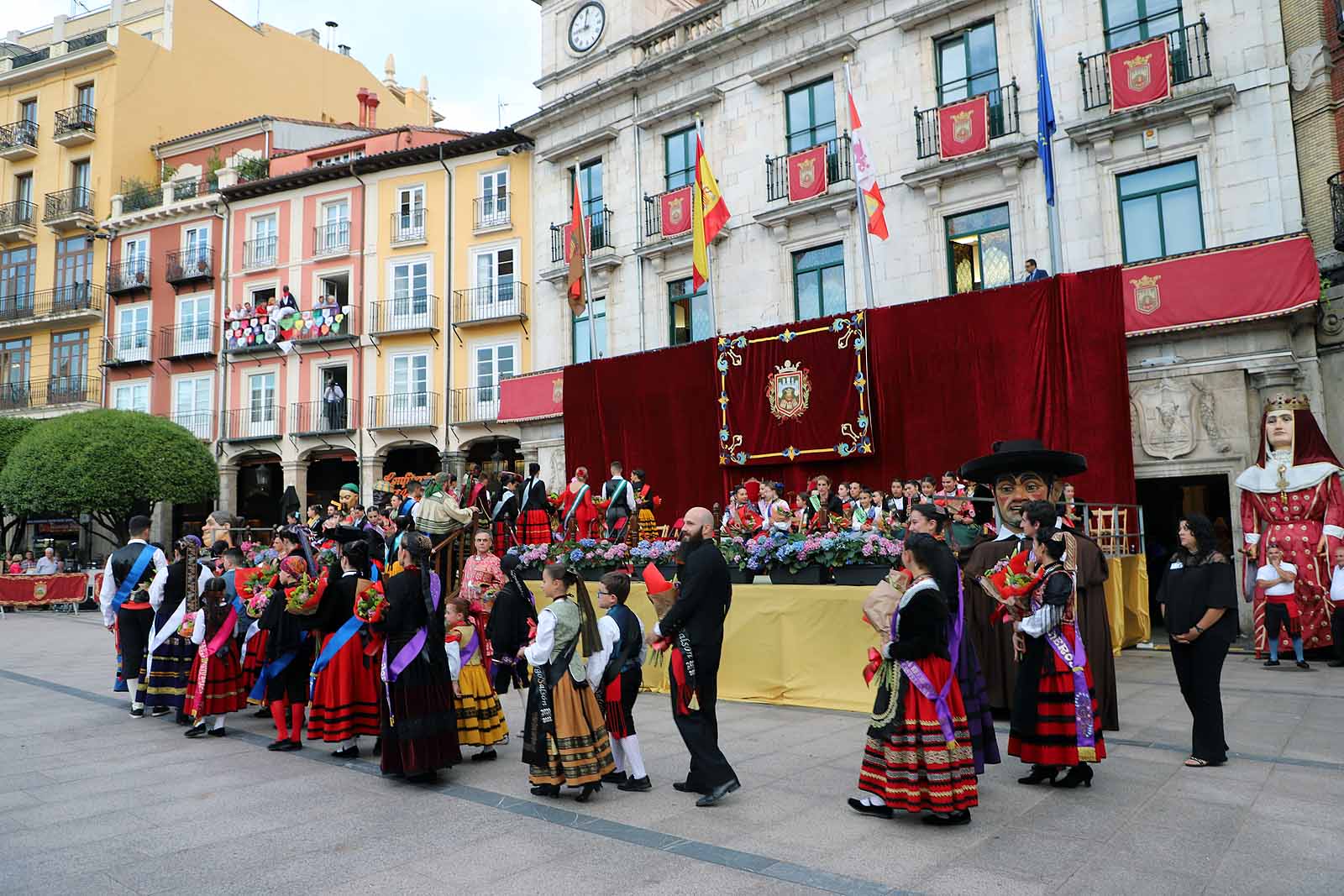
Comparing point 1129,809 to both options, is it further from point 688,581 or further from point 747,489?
A: point 747,489

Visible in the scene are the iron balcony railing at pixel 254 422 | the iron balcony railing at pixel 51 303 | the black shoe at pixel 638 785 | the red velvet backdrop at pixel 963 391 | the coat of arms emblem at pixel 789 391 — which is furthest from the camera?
the iron balcony railing at pixel 51 303

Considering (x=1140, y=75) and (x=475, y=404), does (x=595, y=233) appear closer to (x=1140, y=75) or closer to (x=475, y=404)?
(x=475, y=404)

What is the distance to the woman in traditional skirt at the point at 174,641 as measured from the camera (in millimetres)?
8906

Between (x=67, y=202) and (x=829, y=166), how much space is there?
29851 mm

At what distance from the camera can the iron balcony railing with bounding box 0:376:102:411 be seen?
32.5 metres

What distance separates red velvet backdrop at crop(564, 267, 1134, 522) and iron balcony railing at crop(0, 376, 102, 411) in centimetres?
2418

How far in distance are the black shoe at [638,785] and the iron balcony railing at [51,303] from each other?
3397 cm

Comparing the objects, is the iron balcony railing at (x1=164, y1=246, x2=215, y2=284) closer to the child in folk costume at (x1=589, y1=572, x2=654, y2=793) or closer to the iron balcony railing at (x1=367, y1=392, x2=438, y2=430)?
the iron balcony railing at (x1=367, y1=392, x2=438, y2=430)

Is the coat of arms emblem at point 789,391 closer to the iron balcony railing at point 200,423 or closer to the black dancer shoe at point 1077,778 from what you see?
the black dancer shoe at point 1077,778

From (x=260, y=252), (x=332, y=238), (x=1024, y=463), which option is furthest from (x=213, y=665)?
(x=260, y=252)

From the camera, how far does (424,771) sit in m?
6.48

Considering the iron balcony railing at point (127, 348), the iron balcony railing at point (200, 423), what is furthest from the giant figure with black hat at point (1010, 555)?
the iron balcony railing at point (127, 348)

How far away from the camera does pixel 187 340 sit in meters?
31.1

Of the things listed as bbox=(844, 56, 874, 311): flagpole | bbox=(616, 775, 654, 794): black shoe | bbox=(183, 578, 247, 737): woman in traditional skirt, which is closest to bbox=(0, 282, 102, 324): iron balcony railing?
bbox=(844, 56, 874, 311): flagpole
